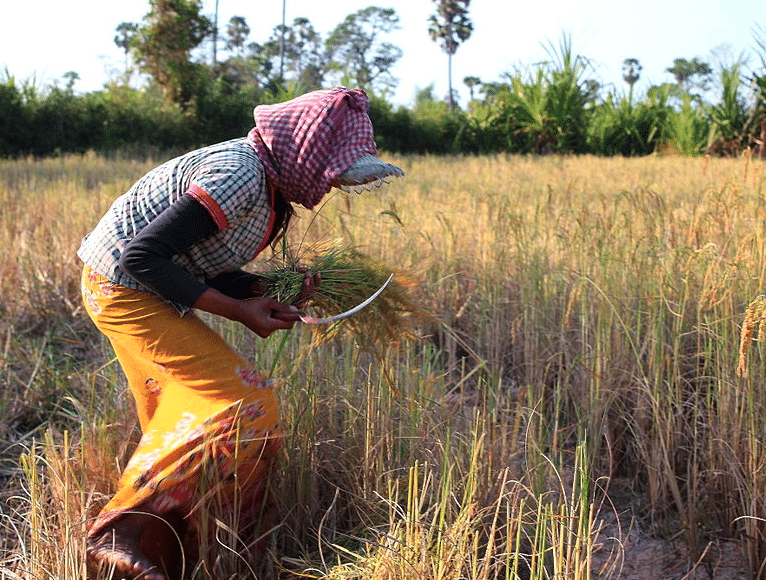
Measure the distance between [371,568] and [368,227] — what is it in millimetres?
3060

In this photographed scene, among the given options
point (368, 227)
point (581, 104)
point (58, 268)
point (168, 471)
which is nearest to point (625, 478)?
point (168, 471)

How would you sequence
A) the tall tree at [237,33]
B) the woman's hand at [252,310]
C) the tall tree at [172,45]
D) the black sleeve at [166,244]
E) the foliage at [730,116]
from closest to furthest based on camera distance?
1. the black sleeve at [166,244]
2. the woman's hand at [252,310]
3. the foliage at [730,116]
4. the tall tree at [172,45]
5. the tall tree at [237,33]

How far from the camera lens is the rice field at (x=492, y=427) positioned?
183cm

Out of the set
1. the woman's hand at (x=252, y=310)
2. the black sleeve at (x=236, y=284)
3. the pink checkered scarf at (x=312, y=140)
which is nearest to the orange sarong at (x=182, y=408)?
the woman's hand at (x=252, y=310)

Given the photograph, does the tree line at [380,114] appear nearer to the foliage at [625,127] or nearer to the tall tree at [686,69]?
the foliage at [625,127]

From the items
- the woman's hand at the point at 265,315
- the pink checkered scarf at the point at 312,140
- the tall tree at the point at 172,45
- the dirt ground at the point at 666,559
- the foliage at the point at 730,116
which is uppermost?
the tall tree at the point at 172,45

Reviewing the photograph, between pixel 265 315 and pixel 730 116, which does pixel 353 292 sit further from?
pixel 730 116

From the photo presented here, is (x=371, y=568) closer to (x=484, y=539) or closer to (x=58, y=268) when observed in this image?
(x=484, y=539)

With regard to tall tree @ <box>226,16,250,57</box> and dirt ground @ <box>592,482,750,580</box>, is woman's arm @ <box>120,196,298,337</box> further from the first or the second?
tall tree @ <box>226,16,250,57</box>

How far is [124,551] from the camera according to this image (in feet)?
5.86

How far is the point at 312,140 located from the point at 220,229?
12.4 inches

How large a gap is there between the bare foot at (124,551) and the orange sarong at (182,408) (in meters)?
0.03

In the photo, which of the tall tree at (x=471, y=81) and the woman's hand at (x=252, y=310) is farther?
the tall tree at (x=471, y=81)

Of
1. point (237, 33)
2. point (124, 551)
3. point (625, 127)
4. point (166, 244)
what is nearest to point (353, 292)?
point (166, 244)
